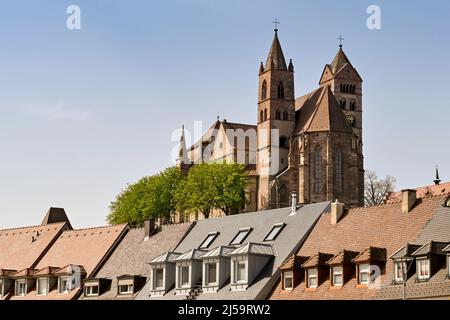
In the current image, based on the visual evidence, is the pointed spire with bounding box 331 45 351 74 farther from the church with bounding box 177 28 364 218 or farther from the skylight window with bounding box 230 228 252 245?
the skylight window with bounding box 230 228 252 245

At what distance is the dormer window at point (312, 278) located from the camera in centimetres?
4041

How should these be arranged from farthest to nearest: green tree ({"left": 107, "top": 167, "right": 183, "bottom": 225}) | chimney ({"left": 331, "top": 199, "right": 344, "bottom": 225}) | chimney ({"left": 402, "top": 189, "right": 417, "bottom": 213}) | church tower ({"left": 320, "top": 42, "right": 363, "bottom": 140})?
church tower ({"left": 320, "top": 42, "right": 363, "bottom": 140}) < green tree ({"left": 107, "top": 167, "right": 183, "bottom": 225}) < chimney ({"left": 331, "top": 199, "right": 344, "bottom": 225}) < chimney ({"left": 402, "top": 189, "right": 417, "bottom": 213})

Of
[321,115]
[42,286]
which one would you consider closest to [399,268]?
[42,286]

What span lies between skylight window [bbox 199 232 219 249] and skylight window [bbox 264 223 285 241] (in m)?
4.79

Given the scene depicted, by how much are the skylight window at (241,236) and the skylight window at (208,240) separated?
85.1 inches

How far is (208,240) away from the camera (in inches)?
2050

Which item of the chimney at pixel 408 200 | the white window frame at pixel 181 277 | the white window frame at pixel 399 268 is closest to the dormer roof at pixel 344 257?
the white window frame at pixel 399 268

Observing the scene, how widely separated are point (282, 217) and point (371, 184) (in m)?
112

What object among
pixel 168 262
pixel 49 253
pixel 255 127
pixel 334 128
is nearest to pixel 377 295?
pixel 168 262

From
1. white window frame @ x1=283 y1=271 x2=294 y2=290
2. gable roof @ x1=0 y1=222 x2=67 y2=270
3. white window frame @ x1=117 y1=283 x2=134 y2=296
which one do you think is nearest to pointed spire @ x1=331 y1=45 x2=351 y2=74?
gable roof @ x1=0 y1=222 x2=67 y2=270

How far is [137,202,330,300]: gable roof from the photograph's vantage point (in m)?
43.8

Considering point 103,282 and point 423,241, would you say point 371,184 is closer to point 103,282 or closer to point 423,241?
point 103,282

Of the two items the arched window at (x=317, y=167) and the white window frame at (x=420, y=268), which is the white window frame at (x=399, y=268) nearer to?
the white window frame at (x=420, y=268)

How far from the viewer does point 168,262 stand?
163ft
